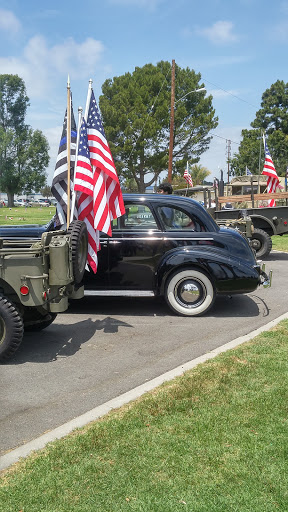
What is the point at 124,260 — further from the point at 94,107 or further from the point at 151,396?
the point at 151,396

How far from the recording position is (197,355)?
17.0ft

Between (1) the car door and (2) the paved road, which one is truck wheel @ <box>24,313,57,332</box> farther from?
(1) the car door

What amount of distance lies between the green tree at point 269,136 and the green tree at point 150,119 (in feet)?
15.4

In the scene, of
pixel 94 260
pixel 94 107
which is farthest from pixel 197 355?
pixel 94 107

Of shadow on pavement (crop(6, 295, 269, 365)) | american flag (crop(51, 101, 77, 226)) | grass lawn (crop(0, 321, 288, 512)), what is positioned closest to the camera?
grass lawn (crop(0, 321, 288, 512))

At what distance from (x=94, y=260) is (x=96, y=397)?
7.52 feet

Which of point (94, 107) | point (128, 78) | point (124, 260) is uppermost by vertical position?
point (128, 78)

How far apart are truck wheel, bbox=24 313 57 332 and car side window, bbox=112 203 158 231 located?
1.74 metres

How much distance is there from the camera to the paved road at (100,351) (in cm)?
390

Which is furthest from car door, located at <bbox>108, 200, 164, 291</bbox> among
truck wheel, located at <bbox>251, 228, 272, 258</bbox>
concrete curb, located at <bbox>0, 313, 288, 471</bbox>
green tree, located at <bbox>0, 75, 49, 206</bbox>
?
green tree, located at <bbox>0, 75, 49, 206</bbox>

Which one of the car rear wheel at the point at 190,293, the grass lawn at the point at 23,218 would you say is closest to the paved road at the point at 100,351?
the car rear wheel at the point at 190,293

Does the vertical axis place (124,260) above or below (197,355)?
above

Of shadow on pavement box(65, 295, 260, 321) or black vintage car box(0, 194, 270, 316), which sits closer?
black vintage car box(0, 194, 270, 316)

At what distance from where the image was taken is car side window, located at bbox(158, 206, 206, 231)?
696 cm
